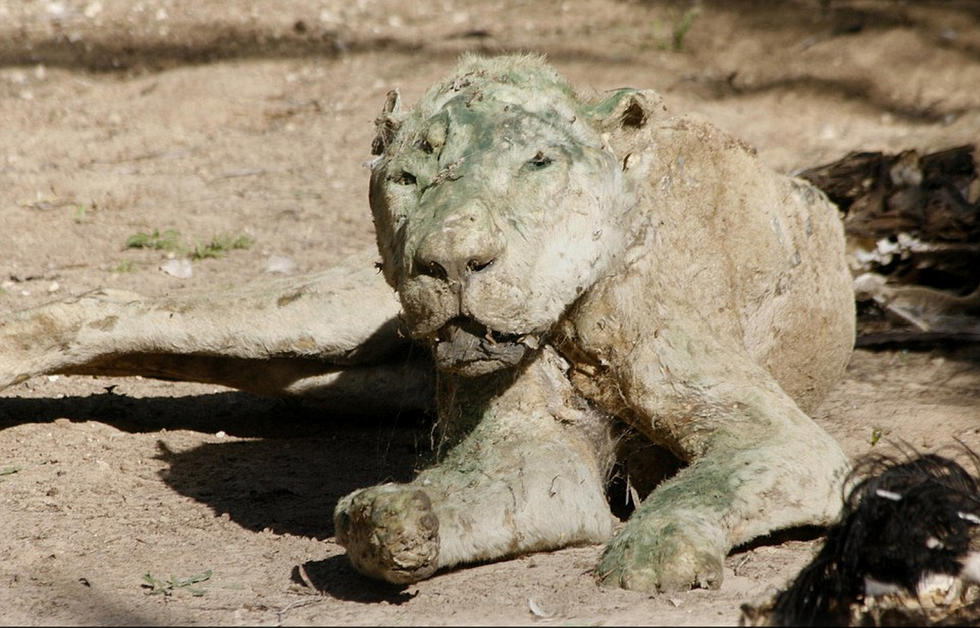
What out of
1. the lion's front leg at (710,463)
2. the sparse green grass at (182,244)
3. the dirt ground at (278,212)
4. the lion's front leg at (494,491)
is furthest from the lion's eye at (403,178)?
the sparse green grass at (182,244)

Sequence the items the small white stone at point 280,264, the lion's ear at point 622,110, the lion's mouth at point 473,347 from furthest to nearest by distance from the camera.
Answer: the small white stone at point 280,264
the lion's ear at point 622,110
the lion's mouth at point 473,347

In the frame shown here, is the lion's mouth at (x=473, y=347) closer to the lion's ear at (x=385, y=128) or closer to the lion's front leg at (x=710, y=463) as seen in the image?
the lion's front leg at (x=710, y=463)

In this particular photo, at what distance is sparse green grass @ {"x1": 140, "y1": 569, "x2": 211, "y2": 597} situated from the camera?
12.4 ft

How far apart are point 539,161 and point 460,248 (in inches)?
18.6

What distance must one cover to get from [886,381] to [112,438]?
3.32m

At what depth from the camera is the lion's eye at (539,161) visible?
12.5ft

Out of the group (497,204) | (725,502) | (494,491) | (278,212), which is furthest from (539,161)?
(278,212)

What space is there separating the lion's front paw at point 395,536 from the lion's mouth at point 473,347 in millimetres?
373

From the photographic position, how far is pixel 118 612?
3.56m

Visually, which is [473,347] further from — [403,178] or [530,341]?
[403,178]

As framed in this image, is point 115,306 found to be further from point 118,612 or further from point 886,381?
point 886,381

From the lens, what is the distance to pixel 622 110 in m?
4.07

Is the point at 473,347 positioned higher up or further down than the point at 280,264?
higher up

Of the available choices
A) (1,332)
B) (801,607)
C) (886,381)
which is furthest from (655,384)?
(1,332)
